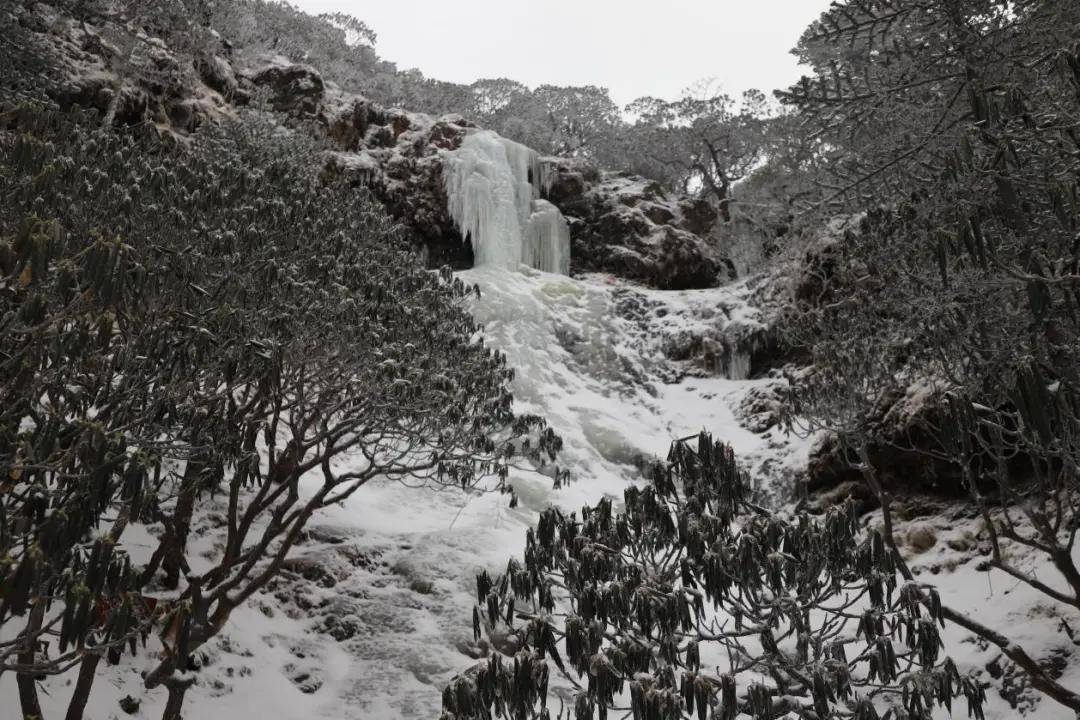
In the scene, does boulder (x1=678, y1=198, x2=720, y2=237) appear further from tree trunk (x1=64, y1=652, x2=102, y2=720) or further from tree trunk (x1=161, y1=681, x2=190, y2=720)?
tree trunk (x1=64, y1=652, x2=102, y2=720)

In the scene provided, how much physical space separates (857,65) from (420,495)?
10.2 m

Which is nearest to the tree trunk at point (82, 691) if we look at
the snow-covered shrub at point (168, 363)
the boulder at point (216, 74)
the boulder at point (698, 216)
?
the snow-covered shrub at point (168, 363)

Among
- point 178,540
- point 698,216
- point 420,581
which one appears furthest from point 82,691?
point 698,216

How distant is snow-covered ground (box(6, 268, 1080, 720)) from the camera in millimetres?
7977

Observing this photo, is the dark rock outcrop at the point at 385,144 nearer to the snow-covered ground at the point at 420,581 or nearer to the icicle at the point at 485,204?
the icicle at the point at 485,204

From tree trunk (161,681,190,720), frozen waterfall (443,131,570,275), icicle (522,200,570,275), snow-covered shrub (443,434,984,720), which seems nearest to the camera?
snow-covered shrub (443,434,984,720)

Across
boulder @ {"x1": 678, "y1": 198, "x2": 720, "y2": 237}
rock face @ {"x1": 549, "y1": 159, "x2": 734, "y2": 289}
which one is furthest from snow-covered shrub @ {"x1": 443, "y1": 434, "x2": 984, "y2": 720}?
boulder @ {"x1": 678, "y1": 198, "x2": 720, "y2": 237}

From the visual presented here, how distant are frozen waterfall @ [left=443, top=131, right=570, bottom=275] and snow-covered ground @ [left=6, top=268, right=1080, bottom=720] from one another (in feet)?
12.7

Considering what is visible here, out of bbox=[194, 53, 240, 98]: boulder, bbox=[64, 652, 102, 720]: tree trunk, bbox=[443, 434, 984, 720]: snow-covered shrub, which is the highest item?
bbox=[194, 53, 240, 98]: boulder

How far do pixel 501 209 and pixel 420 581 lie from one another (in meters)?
15.9

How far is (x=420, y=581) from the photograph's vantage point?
1057cm

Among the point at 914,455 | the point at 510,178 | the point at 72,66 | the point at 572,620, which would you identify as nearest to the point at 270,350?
the point at 572,620

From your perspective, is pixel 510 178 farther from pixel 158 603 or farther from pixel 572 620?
pixel 572 620

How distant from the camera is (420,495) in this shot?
14.0 metres
